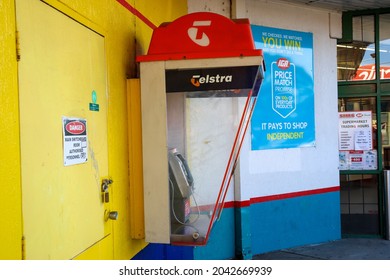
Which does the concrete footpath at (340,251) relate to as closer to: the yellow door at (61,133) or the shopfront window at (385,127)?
the shopfront window at (385,127)

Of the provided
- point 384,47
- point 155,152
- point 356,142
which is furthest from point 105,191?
point 384,47

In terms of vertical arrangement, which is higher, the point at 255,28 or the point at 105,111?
the point at 255,28

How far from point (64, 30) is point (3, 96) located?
655 mm

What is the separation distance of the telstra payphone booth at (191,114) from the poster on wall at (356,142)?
313 centimetres

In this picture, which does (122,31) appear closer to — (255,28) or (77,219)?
(77,219)

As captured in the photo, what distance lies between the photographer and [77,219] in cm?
236

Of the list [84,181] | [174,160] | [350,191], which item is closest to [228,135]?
[174,160]

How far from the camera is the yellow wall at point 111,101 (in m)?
1.75

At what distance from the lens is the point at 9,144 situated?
5.81ft

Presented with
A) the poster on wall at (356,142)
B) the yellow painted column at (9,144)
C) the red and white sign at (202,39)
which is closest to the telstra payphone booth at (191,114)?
the red and white sign at (202,39)

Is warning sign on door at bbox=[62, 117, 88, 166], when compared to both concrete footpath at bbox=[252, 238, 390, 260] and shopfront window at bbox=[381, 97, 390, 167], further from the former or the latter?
shopfront window at bbox=[381, 97, 390, 167]

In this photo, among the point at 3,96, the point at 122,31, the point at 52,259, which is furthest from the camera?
the point at 122,31

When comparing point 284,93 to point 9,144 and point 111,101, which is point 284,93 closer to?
point 111,101

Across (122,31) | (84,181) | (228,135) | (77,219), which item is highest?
(122,31)
